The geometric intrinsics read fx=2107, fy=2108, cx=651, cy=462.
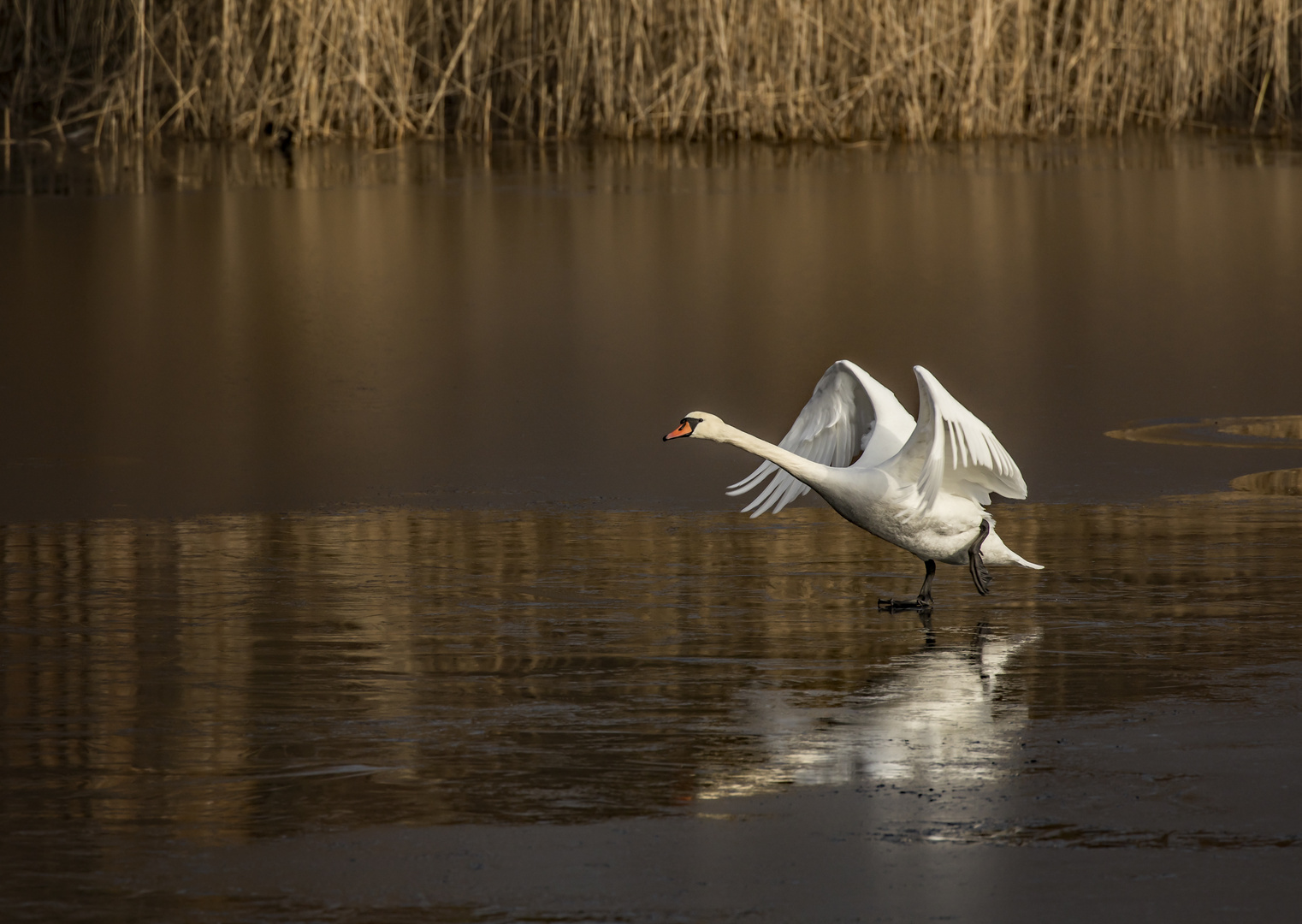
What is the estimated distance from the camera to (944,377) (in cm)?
1055

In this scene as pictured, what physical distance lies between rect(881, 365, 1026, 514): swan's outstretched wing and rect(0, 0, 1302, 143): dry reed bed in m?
14.2

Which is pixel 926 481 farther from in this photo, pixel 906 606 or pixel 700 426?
pixel 700 426

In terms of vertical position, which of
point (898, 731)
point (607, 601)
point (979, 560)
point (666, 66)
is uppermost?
point (666, 66)

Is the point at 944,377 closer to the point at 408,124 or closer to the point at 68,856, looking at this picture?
the point at 68,856

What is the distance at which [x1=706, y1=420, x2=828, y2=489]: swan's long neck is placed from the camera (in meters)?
Answer: 6.47

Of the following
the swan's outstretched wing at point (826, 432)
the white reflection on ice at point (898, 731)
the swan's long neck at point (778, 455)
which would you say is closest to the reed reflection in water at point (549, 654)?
the white reflection on ice at point (898, 731)

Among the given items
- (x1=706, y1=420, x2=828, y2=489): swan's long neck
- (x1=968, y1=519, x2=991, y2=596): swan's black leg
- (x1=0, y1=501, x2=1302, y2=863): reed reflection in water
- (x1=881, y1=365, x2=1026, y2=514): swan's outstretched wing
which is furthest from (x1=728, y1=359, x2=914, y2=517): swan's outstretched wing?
(x1=968, y1=519, x2=991, y2=596): swan's black leg

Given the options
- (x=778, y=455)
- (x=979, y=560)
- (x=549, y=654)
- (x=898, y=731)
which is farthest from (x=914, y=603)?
(x=898, y=731)

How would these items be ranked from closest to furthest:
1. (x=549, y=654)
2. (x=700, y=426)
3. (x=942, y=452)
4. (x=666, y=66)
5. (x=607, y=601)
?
1. (x=549, y=654)
2. (x=942, y=452)
3. (x=607, y=601)
4. (x=700, y=426)
5. (x=666, y=66)

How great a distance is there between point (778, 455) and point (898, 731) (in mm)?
1749

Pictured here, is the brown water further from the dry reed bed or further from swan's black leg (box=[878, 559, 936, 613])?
the dry reed bed

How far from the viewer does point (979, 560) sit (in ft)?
21.1

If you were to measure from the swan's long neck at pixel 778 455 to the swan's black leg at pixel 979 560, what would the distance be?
→ 1.63ft

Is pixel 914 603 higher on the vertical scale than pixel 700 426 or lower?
lower
